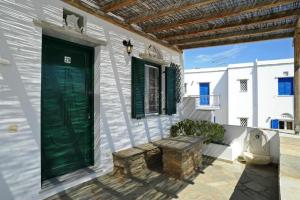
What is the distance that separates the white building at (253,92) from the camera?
12.5 metres

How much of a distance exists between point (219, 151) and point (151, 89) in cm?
237

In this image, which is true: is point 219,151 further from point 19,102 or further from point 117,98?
point 19,102

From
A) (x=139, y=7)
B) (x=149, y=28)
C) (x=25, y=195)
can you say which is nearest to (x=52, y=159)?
(x=25, y=195)

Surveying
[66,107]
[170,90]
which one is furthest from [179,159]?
[170,90]

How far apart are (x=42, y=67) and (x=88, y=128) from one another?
4.36 feet

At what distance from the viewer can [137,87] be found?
4516 mm

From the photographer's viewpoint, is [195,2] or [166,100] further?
[166,100]

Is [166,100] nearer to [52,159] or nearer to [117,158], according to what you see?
[117,158]

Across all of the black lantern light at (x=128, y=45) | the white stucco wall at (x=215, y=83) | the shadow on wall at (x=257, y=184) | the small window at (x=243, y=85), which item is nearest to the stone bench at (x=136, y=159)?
the shadow on wall at (x=257, y=184)

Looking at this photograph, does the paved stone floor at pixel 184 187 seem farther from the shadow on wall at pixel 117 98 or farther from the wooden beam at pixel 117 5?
the wooden beam at pixel 117 5

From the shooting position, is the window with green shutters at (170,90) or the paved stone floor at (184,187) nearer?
the paved stone floor at (184,187)

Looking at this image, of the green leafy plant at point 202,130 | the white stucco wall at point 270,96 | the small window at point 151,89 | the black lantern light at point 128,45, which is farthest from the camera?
the white stucco wall at point 270,96

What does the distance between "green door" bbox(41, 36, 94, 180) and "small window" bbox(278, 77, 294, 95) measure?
499 inches

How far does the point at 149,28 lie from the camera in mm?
4562
